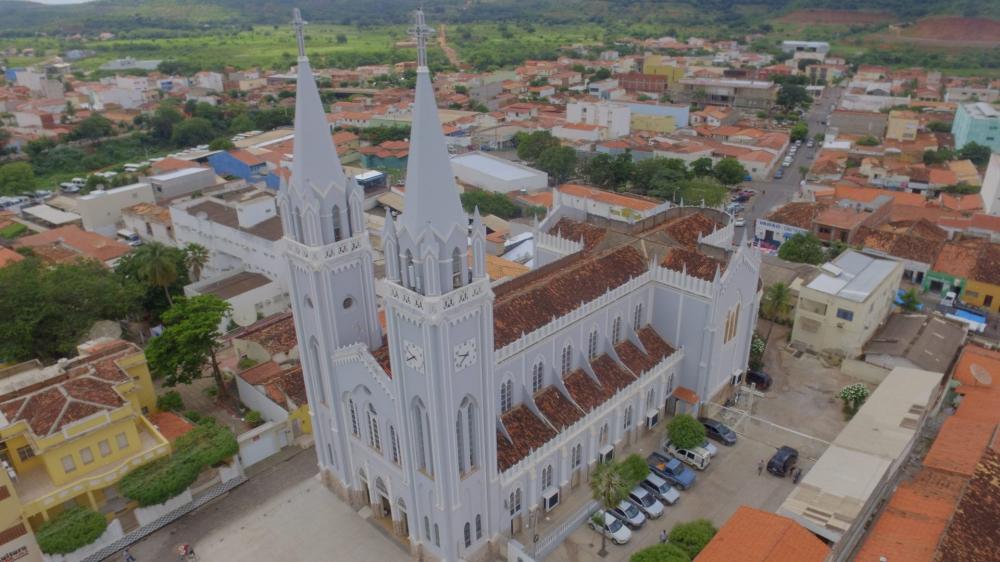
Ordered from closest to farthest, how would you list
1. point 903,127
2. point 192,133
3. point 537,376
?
point 537,376, point 903,127, point 192,133

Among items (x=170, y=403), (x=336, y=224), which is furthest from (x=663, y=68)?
(x=336, y=224)

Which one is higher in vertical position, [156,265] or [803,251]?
[156,265]

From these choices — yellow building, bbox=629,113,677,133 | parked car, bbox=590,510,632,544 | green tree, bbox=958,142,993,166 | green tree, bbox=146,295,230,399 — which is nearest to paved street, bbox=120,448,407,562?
green tree, bbox=146,295,230,399

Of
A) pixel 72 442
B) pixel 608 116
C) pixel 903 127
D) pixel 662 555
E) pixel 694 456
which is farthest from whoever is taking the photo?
pixel 608 116

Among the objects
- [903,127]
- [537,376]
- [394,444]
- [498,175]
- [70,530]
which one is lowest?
[70,530]

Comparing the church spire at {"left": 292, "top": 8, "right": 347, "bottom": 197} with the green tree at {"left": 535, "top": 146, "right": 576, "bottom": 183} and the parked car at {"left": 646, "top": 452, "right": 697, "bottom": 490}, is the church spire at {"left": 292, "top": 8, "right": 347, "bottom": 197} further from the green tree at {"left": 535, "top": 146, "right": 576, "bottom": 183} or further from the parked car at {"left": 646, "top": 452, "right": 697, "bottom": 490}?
the green tree at {"left": 535, "top": 146, "right": 576, "bottom": 183}

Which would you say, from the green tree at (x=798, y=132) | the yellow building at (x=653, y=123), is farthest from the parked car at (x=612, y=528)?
the green tree at (x=798, y=132)

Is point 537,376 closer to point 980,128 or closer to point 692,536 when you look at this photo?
point 692,536

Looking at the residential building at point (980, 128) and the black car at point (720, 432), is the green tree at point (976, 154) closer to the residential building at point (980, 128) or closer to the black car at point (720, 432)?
the residential building at point (980, 128)
